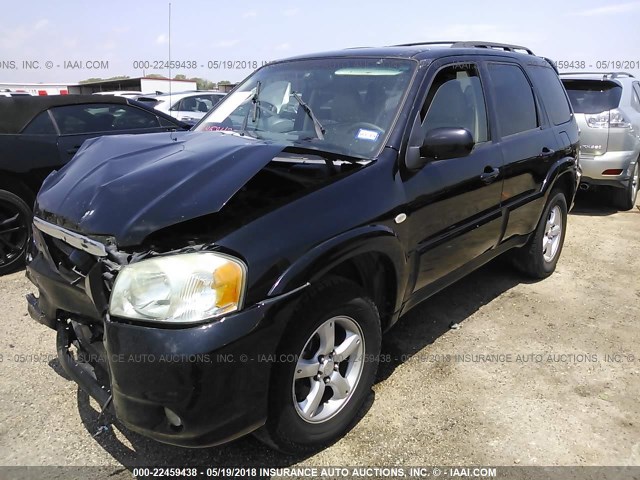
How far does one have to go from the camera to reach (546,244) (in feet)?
16.1

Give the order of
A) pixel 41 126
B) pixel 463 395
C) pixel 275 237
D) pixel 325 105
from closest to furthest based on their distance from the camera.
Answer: pixel 275 237 → pixel 463 395 → pixel 325 105 → pixel 41 126

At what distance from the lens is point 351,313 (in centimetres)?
250

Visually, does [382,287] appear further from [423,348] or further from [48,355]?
[48,355]

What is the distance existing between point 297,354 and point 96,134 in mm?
4367

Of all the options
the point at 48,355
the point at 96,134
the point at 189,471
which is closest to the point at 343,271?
the point at 189,471

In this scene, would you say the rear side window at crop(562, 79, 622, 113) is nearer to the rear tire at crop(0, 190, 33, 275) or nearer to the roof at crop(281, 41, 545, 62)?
the roof at crop(281, 41, 545, 62)

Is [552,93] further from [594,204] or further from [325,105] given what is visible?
[594,204]

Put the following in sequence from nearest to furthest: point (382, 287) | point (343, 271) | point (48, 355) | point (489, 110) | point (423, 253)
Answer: point (343, 271)
point (382, 287)
point (423, 253)
point (48, 355)
point (489, 110)

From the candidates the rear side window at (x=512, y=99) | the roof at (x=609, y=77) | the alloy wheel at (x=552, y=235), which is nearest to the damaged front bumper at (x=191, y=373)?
the rear side window at (x=512, y=99)

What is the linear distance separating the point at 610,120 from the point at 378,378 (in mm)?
5872

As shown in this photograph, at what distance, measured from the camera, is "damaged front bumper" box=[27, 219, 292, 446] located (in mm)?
1907

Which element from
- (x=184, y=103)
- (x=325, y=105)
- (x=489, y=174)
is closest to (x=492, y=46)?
(x=489, y=174)

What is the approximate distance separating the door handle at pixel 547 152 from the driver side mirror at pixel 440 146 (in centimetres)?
170

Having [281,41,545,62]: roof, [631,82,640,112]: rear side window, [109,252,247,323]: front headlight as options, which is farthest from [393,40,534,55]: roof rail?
[631,82,640,112]: rear side window
